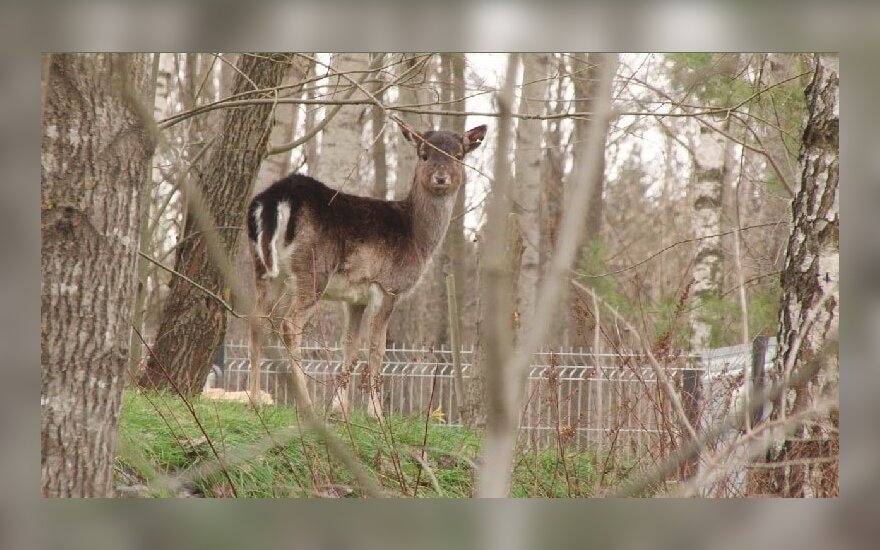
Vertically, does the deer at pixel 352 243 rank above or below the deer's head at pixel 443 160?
below

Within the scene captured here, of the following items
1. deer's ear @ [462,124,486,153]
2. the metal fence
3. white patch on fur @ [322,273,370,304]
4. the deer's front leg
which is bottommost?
the metal fence

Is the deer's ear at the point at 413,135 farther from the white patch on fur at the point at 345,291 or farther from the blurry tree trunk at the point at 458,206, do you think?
the white patch on fur at the point at 345,291

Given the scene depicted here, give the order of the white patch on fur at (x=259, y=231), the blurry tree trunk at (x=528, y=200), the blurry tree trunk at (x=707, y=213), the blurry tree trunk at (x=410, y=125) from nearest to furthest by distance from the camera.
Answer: the blurry tree trunk at (x=410, y=125), the white patch on fur at (x=259, y=231), the blurry tree trunk at (x=707, y=213), the blurry tree trunk at (x=528, y=200)

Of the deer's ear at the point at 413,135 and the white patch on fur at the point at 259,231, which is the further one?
the white patch on fur at the point at 259,231

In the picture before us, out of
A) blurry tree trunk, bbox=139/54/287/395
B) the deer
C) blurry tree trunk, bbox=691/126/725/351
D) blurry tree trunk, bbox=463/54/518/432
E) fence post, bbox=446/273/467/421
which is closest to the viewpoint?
blurry tree trunk, bbox=463/54/518/432

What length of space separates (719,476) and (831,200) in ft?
3.68

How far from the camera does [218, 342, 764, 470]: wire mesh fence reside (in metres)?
3.95

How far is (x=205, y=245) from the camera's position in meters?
5.08

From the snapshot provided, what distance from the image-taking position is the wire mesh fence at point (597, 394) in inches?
155

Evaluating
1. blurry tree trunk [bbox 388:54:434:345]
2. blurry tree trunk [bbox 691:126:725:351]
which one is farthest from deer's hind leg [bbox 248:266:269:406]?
blurry tree trunk [bbox 691:126:725:351]

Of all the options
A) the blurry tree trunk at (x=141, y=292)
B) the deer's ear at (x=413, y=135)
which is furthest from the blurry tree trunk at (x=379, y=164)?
the deer's ear at (x=413, y=135)

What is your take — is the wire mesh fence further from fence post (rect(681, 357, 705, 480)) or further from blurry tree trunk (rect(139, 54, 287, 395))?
blurry tree trunk (rect(139, 54, 287, 395))

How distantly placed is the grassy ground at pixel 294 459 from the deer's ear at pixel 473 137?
4.28 feet
